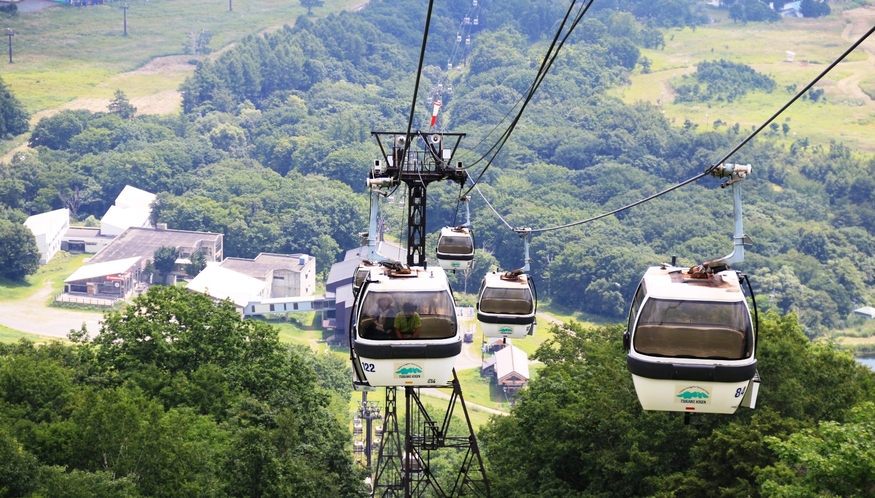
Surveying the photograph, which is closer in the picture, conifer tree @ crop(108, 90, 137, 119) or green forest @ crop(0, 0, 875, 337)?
green forest @ crop(0, 0, 875, 337)

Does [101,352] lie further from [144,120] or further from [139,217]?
[144,120]

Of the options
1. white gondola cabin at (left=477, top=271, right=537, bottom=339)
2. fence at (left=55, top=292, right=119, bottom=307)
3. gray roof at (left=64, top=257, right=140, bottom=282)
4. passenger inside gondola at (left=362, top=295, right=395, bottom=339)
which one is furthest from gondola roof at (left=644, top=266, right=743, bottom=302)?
gray roof at (left=64, top=257, right=140, bottom=282)

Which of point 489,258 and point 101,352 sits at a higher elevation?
point 101,352

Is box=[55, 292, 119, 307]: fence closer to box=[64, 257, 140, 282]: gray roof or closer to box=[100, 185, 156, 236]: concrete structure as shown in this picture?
box=[64, 257, 140, 282]: gray roof

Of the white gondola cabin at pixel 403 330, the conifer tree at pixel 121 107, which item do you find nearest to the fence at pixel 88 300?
the conifer tree at pixel 121 107

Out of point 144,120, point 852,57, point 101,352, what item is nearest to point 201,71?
point 144,120

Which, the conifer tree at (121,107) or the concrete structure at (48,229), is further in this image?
the conifer tree at (121,107)

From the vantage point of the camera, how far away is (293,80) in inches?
7741

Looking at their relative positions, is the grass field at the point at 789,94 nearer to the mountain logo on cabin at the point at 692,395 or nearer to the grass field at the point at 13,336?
the grass field at the point at 13,336

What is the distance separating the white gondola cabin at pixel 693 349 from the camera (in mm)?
16750

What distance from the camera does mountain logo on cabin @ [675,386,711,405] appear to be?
16828 millimetres

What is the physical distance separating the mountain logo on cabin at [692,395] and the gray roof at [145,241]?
99.2 meters

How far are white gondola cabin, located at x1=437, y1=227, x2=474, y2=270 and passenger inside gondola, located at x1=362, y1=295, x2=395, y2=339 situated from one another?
15.0 metres

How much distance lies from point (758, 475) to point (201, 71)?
16756cm
